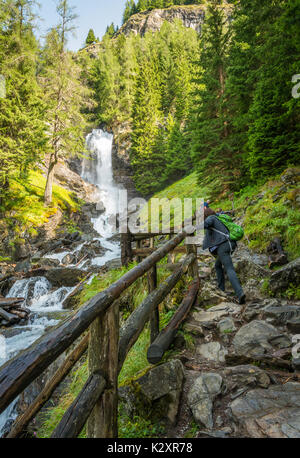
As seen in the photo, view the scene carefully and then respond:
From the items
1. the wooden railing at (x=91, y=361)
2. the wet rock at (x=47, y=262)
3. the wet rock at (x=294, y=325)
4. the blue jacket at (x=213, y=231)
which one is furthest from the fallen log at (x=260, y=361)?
the wet rock at (x=47, y=262)

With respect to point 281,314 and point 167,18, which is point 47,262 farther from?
point 167,18

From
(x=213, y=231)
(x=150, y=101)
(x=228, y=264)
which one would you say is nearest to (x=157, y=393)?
(x=228, y=264)

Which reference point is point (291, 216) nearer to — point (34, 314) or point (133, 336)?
point (133, 336)

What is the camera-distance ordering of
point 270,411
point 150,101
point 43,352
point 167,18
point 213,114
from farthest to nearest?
1. point 167,18
2. point 150,101
3. point 213,114
4. point 270,411
5. point 43,352

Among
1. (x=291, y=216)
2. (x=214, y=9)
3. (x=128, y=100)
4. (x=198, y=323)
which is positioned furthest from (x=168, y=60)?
(x=198, y=323)

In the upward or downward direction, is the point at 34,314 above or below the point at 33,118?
below

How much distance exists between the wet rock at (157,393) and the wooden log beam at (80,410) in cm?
80

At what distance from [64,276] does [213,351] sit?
10.5m

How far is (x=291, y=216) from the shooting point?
643 centimetres

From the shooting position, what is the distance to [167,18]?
345 ft

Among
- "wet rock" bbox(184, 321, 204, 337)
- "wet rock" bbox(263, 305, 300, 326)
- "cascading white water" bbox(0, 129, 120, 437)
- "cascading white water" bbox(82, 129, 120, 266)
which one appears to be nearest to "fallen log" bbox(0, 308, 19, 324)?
"cascading white water" bbox(0, 129, 120, 437)

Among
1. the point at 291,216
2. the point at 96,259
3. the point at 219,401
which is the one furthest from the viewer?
the point at 96,259

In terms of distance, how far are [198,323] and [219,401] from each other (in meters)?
1.64

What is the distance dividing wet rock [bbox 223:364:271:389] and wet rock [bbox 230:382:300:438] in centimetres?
10
